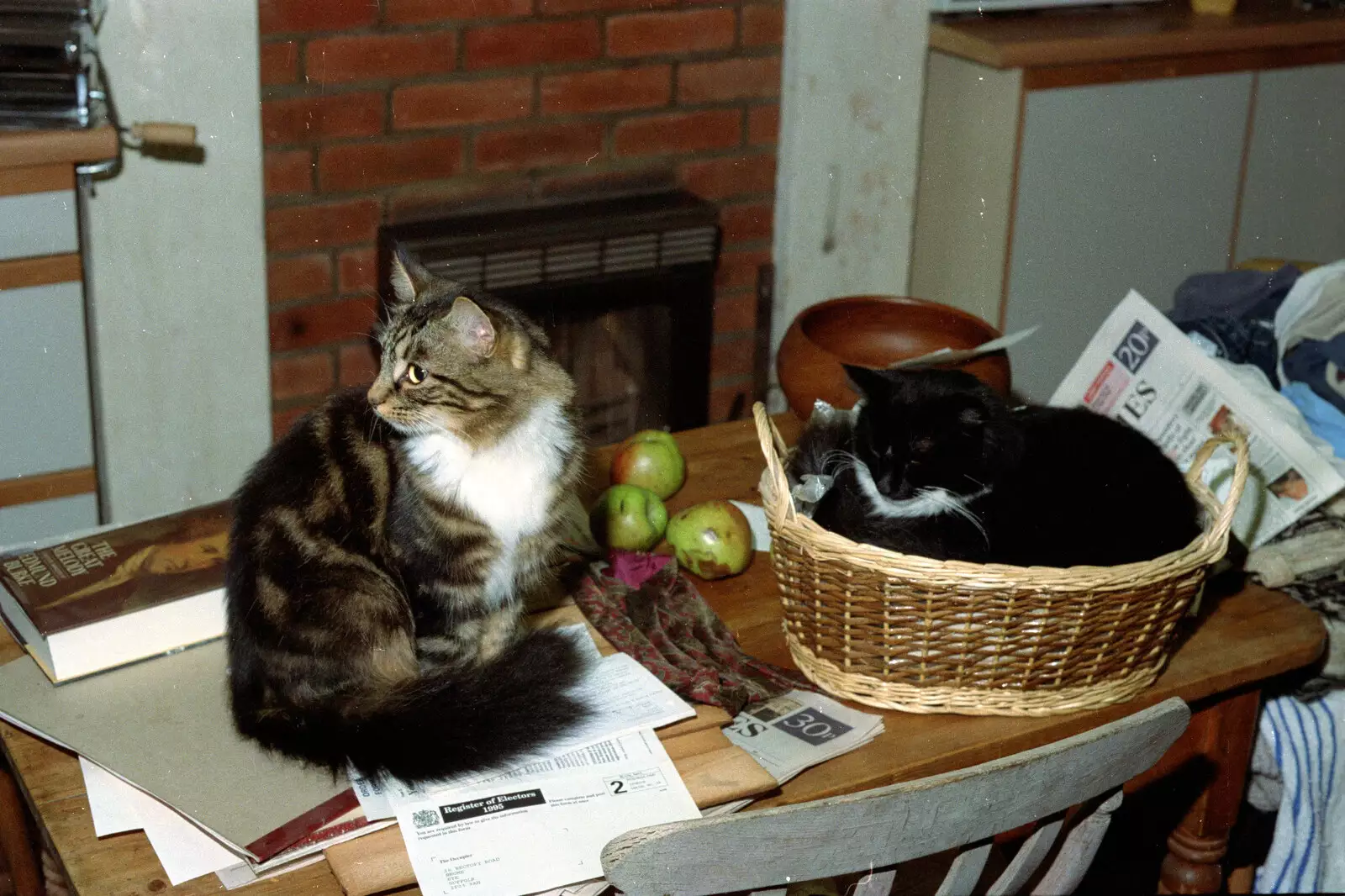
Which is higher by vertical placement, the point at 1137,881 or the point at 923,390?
the point at 923,390

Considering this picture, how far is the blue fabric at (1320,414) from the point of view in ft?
5.54

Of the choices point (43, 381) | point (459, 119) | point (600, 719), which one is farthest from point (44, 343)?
point (600, 719)

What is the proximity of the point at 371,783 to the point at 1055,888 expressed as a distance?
57cm

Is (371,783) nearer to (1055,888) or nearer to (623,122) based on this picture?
(1055,888)

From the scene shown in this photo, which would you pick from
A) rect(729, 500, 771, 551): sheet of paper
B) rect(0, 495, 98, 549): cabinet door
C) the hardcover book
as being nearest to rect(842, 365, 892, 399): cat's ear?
rect(729, 500, 771, 551): sheet of paper

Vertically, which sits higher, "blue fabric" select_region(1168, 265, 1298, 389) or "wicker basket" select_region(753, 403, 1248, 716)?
"blue fabric" select_region(1168, 265, 1298, 389)

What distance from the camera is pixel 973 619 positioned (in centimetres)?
113

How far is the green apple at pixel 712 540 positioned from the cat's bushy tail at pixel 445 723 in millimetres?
236

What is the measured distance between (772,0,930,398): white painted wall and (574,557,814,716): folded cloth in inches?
51.4

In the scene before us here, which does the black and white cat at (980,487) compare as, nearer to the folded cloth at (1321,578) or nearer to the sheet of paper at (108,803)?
the folded cloth at (1321,578)

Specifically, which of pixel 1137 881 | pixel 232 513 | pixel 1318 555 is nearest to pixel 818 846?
pixel 232 513

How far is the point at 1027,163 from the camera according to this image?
241 cm

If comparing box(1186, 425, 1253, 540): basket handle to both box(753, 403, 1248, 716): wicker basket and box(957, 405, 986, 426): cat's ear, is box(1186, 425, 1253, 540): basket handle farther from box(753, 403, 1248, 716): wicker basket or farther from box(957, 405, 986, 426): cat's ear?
box(957, 405, 986, 426): cat's ear

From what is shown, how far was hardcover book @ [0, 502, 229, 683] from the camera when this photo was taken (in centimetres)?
117
